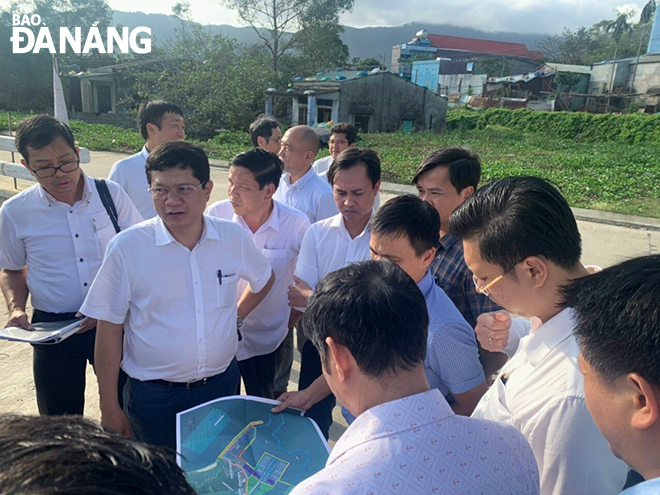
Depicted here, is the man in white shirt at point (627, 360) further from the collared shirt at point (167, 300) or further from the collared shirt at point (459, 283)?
the collared shirt at point (167, 300)

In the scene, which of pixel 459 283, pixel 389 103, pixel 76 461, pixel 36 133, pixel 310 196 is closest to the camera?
pixel 76 461

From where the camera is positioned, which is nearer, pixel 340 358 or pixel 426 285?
pixel 340 358

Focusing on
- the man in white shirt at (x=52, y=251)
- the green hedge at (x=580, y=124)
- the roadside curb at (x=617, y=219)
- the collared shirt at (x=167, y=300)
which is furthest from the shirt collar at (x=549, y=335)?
the green hedge at (x=580, y=124)

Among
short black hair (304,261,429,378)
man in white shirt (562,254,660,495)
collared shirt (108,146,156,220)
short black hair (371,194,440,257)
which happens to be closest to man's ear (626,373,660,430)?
man in white shirt (562,254,660,495)

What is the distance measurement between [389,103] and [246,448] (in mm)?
24856

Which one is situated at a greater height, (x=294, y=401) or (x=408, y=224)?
(x=408, y=224)

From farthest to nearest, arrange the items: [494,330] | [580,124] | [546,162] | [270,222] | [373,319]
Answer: [580,124]
[546,162]
[270,222]
[494,330]
[373,319]

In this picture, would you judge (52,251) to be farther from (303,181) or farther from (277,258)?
(303,181)

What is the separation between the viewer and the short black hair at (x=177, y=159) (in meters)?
2.01

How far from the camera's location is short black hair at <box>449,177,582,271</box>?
4.38 ft

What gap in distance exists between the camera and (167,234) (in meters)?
1.89

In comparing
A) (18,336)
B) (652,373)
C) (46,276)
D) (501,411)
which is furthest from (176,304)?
(652,373)

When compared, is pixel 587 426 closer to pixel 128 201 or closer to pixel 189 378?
pixel 189 378

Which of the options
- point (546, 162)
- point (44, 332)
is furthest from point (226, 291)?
point (546, 162)
